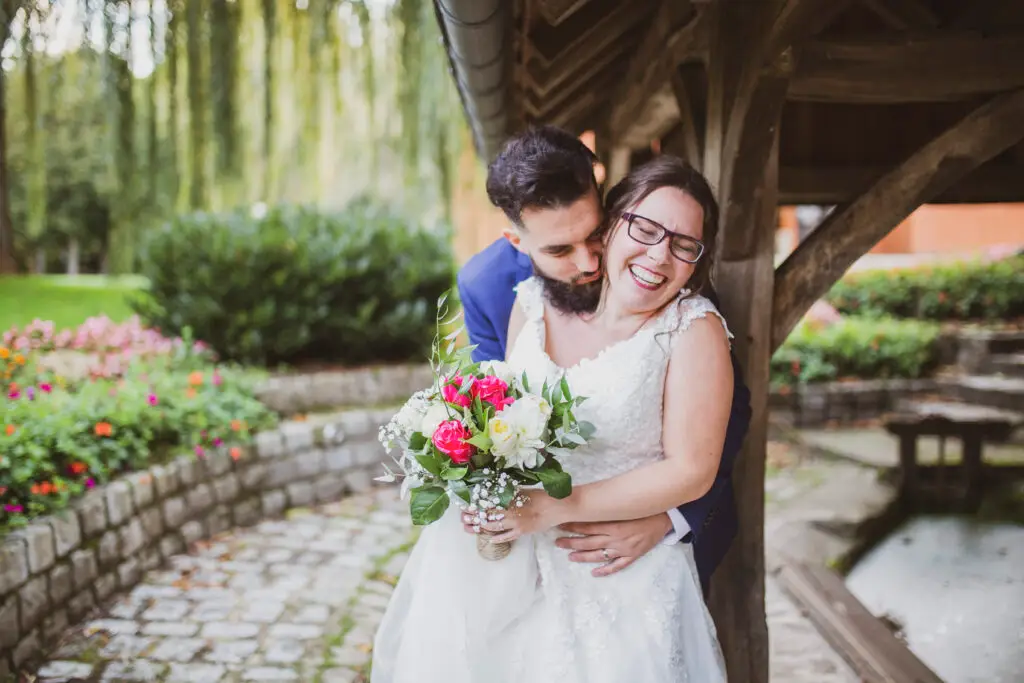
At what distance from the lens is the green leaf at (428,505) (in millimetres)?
1828

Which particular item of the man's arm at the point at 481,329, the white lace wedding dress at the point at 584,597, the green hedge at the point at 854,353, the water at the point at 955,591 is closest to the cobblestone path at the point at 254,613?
the white lace wedding dress at the point at 584,597

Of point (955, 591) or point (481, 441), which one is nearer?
point (481, 441)

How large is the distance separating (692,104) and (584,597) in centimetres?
194

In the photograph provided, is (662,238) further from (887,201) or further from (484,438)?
(887,201)

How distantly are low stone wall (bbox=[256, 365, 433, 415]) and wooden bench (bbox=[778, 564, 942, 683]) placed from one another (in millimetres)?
3753

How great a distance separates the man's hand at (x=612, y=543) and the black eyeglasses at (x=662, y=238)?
65cm

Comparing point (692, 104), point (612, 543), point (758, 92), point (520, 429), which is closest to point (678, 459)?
point (612, 543)

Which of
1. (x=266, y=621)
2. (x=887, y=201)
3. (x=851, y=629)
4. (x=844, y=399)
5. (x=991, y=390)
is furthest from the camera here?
(x=844, y=399)

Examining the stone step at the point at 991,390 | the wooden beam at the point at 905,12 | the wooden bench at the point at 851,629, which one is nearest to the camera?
the wooden beam at the point at 905,12

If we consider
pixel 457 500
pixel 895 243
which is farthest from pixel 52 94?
pixel 895 243

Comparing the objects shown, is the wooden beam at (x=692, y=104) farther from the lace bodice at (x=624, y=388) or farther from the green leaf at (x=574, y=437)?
the green leaf at (x=574, y=437)

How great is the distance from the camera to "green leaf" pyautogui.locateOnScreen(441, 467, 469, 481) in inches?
68.8

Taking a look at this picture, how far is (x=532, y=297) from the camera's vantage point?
223 cm

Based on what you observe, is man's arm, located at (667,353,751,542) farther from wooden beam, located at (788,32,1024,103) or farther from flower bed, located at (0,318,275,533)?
flower bed, located at (0,318,275,533)
